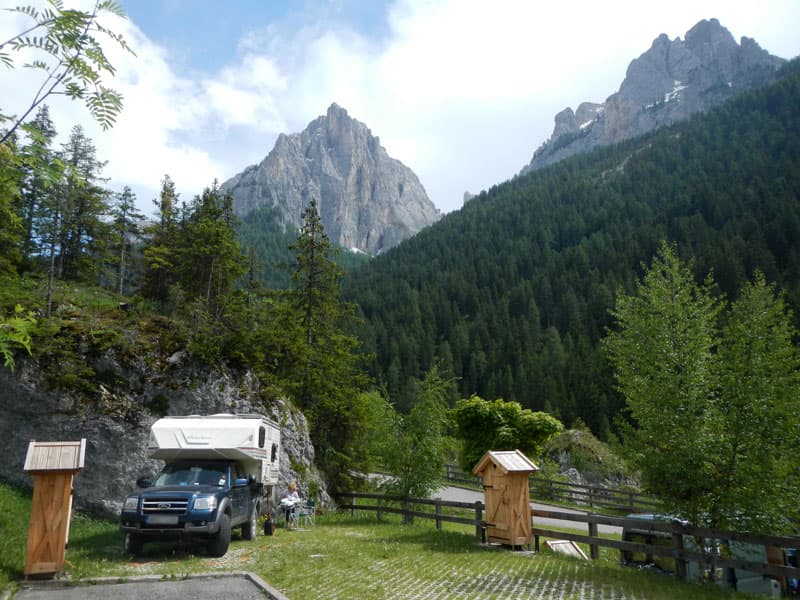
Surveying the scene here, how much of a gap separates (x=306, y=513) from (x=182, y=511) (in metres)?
7.36

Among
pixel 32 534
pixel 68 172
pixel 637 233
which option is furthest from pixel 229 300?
pixel 637 233

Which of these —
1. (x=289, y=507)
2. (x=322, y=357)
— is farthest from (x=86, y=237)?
(x=289, y=507)

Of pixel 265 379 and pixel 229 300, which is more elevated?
pixel 229 300

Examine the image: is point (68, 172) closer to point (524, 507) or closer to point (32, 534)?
point (32, 534)

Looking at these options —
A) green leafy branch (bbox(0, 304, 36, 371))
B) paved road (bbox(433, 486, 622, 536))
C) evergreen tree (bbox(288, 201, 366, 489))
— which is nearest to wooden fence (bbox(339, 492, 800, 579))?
green leafy branch (bbox(0, 304, 36, 371))

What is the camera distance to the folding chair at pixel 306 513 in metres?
17.3

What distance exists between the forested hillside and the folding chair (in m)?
47.1

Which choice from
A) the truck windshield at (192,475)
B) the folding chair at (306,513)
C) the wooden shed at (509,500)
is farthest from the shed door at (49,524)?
the wooden shed at (509,500)

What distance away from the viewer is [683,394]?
420 inches

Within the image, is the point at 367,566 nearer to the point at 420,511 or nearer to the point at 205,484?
the point at 205,484

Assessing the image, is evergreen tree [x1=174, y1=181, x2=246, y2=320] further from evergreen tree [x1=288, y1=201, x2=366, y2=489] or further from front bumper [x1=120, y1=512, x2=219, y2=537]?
front bumper [x1=120, y1=512, x2=219, y2=537]

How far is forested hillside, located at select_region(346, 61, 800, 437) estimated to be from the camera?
3152 inches

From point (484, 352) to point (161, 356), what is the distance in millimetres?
77147

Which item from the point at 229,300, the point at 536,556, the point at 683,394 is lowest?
the point at 536,556
